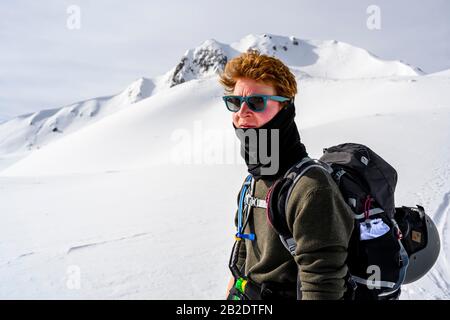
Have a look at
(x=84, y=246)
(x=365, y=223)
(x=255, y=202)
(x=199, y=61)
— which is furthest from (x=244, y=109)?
(x=199, y=61)

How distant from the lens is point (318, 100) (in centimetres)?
3669

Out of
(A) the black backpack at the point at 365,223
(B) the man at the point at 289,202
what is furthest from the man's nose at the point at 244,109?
(A) the black backpack at the point at 365,223

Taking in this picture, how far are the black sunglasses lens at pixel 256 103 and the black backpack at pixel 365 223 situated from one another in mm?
412

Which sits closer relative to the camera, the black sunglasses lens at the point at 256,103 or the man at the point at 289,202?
the man at the point at 289,202

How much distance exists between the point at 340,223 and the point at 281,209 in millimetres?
298

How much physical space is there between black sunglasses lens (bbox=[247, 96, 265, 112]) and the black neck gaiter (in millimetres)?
102

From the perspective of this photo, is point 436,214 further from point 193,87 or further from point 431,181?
point 193,87

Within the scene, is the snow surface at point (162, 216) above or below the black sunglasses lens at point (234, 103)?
below

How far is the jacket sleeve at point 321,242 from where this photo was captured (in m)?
1.49

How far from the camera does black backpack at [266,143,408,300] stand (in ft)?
5.47

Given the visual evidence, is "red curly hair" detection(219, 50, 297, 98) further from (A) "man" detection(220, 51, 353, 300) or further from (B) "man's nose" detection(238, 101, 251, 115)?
(B) "man's nose" detection(238, 101, 251, 115)

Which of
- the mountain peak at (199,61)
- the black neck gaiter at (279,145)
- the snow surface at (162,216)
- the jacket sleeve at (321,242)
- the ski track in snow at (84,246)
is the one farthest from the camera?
the mountain peak at (199,61)

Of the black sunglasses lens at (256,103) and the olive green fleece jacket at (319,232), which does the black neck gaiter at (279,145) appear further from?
the olive green fleece jacket at (319,232)

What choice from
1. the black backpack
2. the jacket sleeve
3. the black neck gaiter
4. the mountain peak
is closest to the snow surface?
the black neck gaiter
